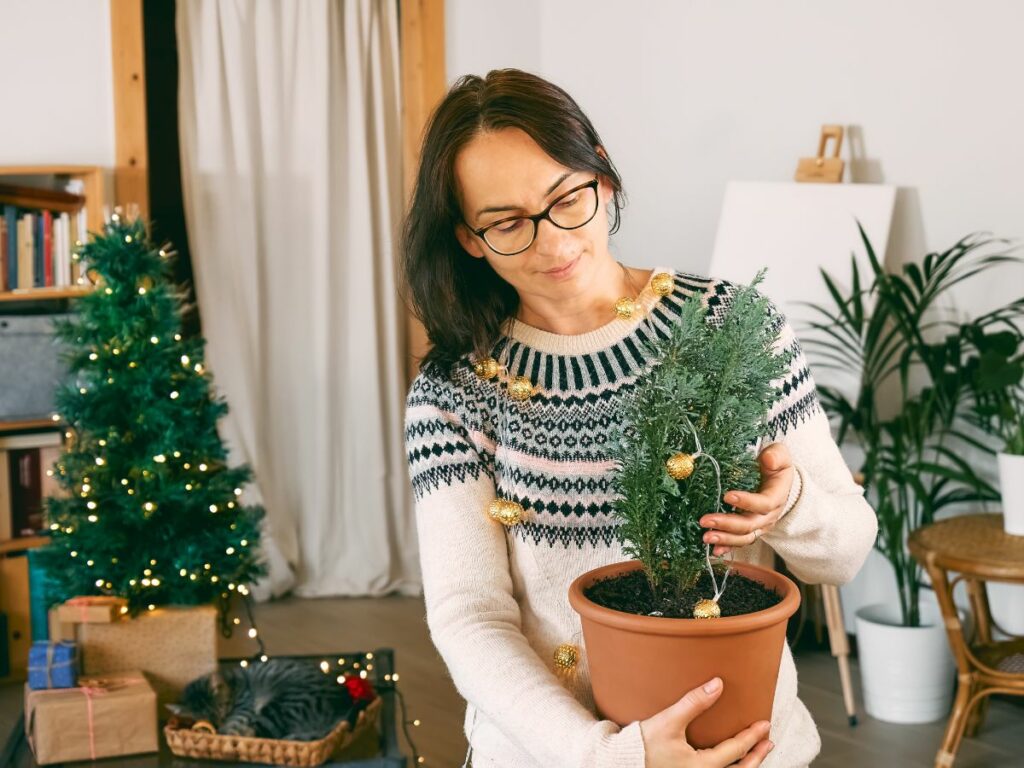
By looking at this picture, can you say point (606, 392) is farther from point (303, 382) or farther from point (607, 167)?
point (303, 382)

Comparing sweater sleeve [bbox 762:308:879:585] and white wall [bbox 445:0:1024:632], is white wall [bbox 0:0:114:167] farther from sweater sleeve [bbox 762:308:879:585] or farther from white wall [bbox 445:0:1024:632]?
sweater sleeve [bbox 762:308:879:585]

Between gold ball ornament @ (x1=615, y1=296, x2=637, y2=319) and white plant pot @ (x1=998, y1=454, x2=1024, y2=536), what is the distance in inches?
85.5

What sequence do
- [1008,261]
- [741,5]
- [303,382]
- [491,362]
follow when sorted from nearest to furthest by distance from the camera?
[491,362], [1008,261], [741,5], [303,382]

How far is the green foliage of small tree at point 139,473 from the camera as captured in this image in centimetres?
319

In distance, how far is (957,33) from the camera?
11.9ft

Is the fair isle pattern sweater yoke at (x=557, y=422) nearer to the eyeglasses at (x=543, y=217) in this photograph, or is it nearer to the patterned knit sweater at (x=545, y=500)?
the patterned knit sweater at (x=545, y=500)

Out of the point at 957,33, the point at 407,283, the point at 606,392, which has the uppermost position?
the point at 957,33

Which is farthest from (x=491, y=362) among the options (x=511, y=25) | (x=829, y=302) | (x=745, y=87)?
(x=511, y=25)

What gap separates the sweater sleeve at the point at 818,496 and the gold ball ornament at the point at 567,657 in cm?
22

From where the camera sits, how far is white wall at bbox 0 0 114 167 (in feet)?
13.6

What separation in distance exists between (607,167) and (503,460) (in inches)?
12.4

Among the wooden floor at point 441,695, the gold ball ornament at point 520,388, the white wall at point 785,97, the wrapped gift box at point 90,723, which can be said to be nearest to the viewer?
the gold ball ornament at point 520,388

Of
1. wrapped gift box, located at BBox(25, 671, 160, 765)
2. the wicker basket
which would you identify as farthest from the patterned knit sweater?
wrapped gift box, located at BBox(25, 671, 160, 765)

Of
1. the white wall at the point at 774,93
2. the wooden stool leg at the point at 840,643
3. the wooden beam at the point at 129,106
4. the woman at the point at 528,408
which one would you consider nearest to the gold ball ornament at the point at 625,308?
the woman at the point at 528,408
